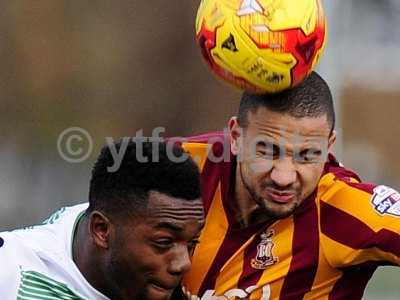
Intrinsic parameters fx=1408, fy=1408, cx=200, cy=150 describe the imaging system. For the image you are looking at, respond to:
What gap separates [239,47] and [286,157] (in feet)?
1.42

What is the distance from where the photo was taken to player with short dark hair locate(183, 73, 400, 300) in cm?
507

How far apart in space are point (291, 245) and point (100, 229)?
39.0 inches

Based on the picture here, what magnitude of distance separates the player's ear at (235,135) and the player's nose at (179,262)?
86 centimetres

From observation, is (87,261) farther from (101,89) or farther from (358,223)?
(101,89)

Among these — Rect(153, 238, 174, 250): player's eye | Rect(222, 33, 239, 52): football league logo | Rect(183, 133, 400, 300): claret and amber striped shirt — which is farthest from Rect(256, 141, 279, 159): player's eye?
Rect(153, 238, 174, 250): player's eye

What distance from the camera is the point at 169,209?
→ 4.49 m

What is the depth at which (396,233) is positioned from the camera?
16.5 ft

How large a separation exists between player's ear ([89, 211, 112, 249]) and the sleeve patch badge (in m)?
1.10

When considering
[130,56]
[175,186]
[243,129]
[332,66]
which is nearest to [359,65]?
[332,66]

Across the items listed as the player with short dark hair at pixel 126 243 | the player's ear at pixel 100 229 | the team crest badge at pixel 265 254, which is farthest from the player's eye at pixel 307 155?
the player's ear at pixel 100 229

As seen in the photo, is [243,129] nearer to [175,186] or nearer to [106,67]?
[175,186]

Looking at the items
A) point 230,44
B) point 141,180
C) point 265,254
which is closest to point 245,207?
point 265,254

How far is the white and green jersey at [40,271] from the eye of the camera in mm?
4508

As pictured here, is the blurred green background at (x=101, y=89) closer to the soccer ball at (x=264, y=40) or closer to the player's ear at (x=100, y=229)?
the soccer ball at (x=264, y=40)
